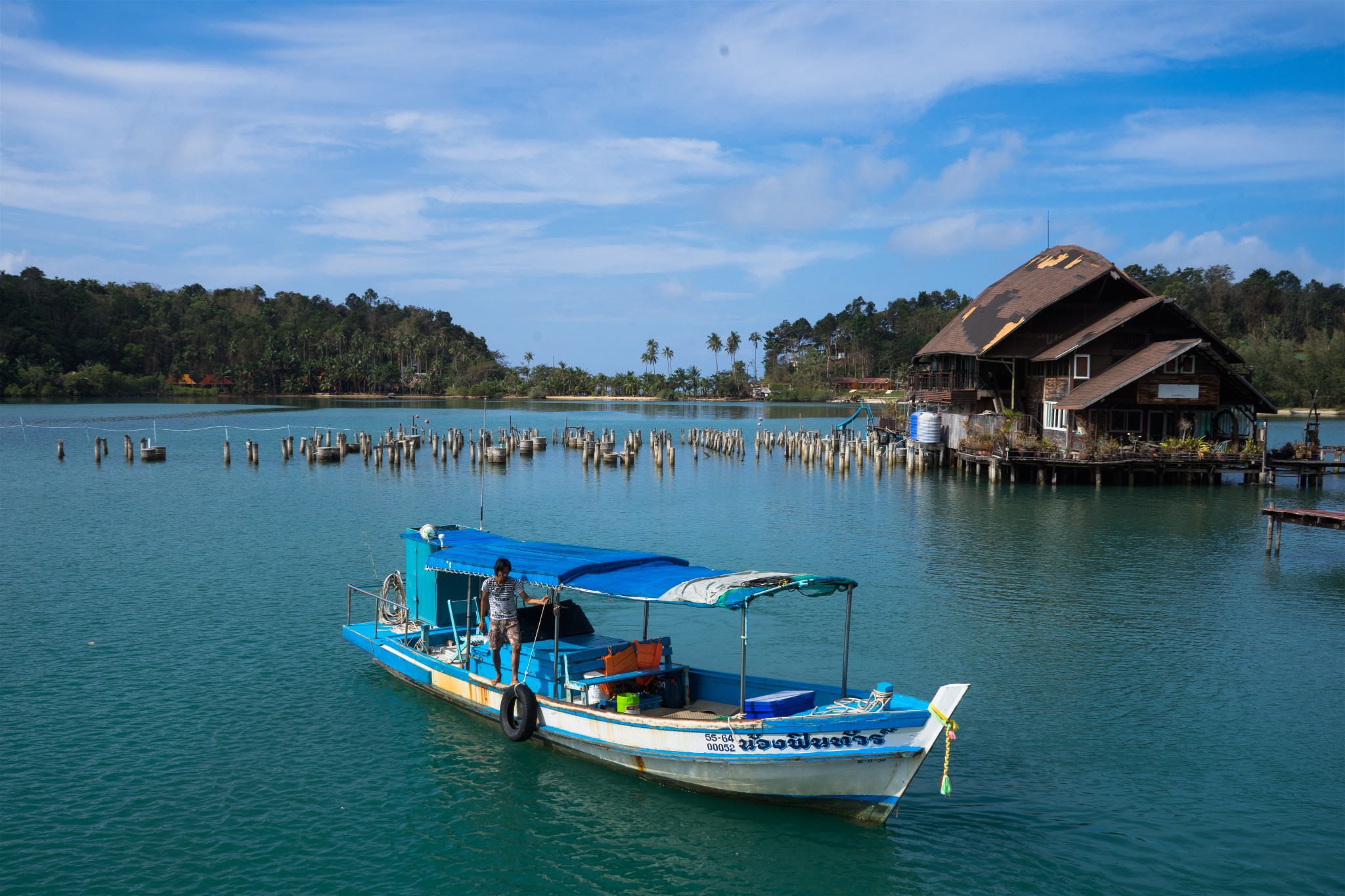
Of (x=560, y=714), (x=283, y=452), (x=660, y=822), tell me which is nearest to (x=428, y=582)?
(x=560, y=714)

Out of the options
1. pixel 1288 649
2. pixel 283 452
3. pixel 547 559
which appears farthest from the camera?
pixel 283 452

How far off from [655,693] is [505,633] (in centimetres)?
269

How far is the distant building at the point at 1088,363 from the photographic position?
142ft

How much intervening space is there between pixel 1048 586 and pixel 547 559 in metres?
15.5

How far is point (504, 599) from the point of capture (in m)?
14.7

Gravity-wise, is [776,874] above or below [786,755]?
below

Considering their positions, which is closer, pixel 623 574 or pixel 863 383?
pixel 623 574

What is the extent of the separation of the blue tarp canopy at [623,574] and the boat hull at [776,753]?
1.66 m

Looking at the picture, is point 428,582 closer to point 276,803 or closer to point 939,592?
point 276,803

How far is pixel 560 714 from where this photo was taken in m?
13.6

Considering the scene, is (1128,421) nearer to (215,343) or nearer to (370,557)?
(370,557)

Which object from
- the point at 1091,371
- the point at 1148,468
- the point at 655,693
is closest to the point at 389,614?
the point at 655,693

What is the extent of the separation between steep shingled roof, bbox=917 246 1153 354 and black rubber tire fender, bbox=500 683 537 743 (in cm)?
4051

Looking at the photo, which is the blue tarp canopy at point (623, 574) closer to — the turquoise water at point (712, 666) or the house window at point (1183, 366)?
the turquoise water at point (712, 666)
